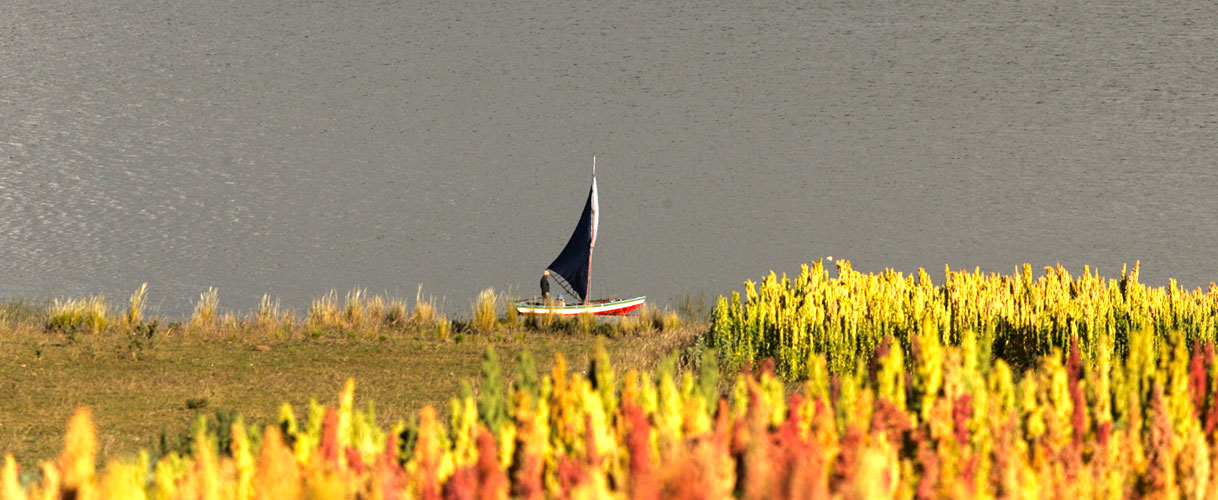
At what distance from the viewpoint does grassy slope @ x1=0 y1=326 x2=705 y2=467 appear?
37.0ft

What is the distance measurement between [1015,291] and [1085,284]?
1.26 metres

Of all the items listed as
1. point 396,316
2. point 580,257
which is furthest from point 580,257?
point 396,316

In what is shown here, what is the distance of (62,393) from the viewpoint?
12.8m

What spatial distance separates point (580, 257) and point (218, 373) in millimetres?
15385

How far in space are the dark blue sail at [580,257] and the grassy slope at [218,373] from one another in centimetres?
1040

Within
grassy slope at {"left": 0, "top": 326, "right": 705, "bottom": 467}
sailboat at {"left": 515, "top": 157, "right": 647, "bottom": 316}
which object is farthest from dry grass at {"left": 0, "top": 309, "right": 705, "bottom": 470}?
sailboat at {"left": 515, "top": 157, "right": 647, "bottom": 316}

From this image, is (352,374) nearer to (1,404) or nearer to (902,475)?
(1,404)

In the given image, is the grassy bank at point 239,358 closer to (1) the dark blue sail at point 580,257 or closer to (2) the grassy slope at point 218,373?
(2) the grassy slope at point 218,373

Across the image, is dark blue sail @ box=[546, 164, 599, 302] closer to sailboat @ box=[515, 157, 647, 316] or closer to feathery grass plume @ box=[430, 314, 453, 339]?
sailboat @ box=[515, 157, 647, 316]

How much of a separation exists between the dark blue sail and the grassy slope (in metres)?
10.4

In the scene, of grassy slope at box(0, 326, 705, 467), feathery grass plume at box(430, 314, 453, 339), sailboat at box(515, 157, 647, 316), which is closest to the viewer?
grassy slope at box(0, 326, 705, 467)

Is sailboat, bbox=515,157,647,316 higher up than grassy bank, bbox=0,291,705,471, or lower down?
higher up

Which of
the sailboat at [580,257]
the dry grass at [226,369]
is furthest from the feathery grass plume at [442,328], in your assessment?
the sailboat at [580,257]

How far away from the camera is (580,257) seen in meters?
29.0
